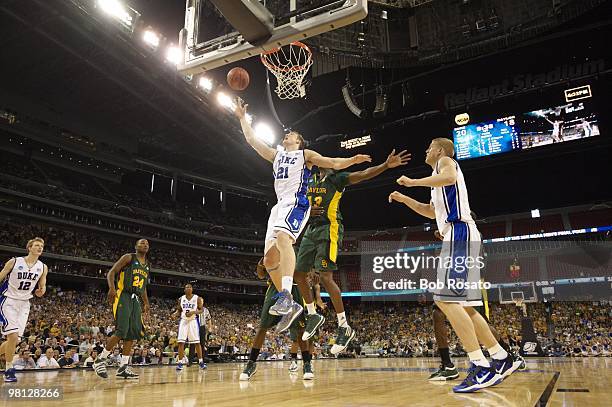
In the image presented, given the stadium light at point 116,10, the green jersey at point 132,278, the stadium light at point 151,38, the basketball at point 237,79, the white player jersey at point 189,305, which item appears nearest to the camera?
the green jersey at point 132,278

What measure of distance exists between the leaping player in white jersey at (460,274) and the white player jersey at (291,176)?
97cm

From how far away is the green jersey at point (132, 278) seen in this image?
632cm

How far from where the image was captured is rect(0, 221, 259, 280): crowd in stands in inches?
830

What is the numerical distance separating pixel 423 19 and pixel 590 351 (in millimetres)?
14920

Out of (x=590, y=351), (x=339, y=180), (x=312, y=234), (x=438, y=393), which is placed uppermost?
(x=339, y=180)

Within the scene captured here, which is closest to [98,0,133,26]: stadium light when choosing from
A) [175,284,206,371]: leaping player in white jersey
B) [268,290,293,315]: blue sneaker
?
[175,284,206,371]: leaping player in white jersey

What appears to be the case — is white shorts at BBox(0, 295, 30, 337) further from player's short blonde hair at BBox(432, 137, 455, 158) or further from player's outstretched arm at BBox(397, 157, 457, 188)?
player's short blonde hair at BBox(432, 137, 455, 158)

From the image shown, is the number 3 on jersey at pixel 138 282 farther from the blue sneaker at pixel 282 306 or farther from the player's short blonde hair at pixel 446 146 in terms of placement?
the player's short blonde hair at pixel 446 146

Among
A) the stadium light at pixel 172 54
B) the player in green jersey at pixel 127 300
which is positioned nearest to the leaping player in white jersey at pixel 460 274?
the player in green jersey at pixel 127 300

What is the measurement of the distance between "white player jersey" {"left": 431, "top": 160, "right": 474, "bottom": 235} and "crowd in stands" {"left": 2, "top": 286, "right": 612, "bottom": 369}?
10609 millimetres

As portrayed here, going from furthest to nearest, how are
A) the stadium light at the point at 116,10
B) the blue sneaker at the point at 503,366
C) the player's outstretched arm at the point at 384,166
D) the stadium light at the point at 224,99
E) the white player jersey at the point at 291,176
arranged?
the stadium light at the point at 224,99 < the stadium light at the point at 116,10 < the player's outstretched arm at the point at 384,166 < the white player jersey at the point at 291,176 < the blue sneaker at the point at 503,366

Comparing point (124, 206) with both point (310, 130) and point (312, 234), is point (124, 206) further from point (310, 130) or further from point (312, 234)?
point (312, 234)

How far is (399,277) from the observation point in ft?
92.9

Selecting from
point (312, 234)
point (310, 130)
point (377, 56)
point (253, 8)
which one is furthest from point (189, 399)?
point (310, 130)
